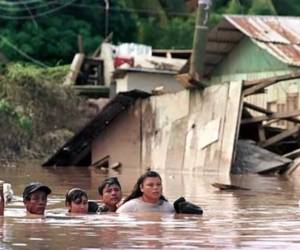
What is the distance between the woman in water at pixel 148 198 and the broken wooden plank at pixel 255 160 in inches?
458

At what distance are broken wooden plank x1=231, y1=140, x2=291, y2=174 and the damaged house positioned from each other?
2cm

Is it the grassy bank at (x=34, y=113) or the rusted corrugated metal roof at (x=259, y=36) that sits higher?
the rusted corrugated metal roof at (x=259, y=36)

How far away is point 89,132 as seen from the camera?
92.0 feet

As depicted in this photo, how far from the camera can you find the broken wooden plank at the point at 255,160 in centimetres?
2375

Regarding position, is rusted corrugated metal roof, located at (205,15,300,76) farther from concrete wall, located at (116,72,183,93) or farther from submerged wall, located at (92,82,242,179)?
concrete wall, located at (116,72,183,93)

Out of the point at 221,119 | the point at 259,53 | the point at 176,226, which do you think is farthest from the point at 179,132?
the point at 176,226

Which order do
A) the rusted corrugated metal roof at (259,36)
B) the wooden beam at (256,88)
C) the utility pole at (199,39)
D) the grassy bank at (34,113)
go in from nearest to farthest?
the wooden beam at (256,88)
the utility pole at (199,39)
the rusted corrugated metal roof at (259,36)
the grassy bank at (34,113)

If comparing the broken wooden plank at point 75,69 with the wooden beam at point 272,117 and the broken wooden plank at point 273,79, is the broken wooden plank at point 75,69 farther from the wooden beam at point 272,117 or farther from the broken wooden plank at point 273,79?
the broken wooden plank at point 273,79

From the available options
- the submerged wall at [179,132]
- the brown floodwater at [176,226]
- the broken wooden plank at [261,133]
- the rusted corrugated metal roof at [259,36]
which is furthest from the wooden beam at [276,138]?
the brown floodwater at [176,226]

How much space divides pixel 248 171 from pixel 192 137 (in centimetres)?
183

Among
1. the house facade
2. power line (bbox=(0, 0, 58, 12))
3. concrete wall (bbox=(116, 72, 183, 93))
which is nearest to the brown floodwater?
the house facade

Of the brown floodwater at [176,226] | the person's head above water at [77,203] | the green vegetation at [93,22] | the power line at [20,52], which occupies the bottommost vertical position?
the brown floodwater at [176,226]

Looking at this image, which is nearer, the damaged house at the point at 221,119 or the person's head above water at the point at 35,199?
the person's head above water at the point at 35,199

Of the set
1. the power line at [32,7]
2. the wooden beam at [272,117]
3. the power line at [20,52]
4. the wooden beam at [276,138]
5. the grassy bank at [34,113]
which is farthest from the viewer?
the power line at [32,7]
